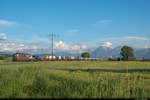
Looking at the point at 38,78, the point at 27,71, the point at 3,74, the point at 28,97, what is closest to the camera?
the point at 28,97

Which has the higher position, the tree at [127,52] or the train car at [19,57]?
the tree at [127,52]

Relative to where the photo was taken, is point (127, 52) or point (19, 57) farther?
point (127, 52)

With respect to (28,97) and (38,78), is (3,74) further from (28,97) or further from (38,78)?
(28,97)

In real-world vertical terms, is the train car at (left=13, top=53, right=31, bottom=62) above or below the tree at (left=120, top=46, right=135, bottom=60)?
below

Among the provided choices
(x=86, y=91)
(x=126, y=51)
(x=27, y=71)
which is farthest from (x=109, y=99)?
→ (x=126, y=51)

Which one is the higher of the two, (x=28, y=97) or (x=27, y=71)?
(x=27, y=71)

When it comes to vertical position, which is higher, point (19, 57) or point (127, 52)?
point (127, 52)

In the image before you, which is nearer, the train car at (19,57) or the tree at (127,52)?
the train car at (19,57)

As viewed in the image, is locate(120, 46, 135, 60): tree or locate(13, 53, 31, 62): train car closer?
locate(13, 53, 31, 62): train car

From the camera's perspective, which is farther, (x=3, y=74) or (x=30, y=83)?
(x=3, y=74)

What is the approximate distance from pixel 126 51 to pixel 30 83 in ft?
375

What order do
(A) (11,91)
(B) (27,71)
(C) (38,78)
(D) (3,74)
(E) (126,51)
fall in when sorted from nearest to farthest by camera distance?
(A) (11,91)
(C) (38,78)
(D) (3,74)
(B) (27,71)
(E) (126,51)

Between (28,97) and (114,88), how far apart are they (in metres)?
4.24

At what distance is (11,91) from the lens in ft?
31.8
